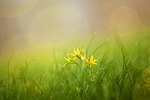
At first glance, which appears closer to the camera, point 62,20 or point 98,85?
point 98,85

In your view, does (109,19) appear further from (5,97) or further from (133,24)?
(5,97)

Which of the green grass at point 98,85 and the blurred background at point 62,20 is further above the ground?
the blurred background at point 62,20

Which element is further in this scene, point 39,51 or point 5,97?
point 39,51

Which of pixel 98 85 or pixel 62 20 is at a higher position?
pixel 62 20

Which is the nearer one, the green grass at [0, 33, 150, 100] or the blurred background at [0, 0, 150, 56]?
the green grass at [0, 33, 150, 100]

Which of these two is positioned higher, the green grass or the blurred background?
the blurred background

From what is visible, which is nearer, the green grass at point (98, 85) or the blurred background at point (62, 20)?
the green grass at point (98, 85)

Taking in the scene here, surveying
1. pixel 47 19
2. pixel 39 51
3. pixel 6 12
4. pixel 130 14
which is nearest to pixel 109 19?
pixel 130 14

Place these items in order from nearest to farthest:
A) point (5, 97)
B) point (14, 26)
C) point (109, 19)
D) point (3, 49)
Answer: point (5, 97), point (109, 19), point (3, 49), point (14, 26)
